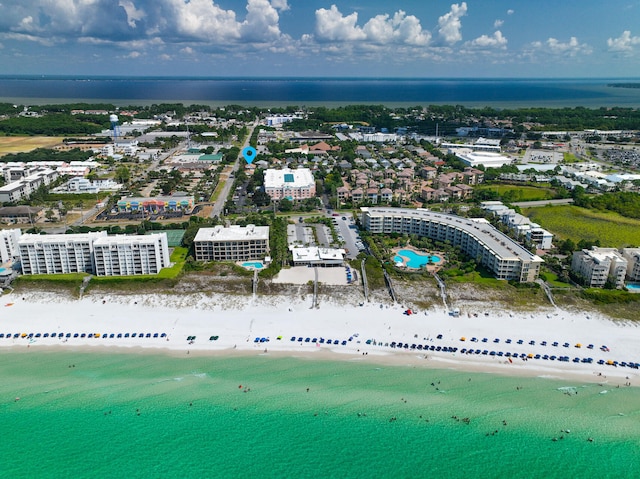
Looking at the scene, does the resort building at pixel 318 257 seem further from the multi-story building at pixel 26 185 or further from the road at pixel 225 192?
the multi-story building at pixel 26 185

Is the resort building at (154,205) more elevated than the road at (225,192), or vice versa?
the resort building at (154,205)

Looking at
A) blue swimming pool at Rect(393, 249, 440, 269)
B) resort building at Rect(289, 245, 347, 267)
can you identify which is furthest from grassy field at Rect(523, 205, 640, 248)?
resort building at Rect(289, 245, 347, 267)

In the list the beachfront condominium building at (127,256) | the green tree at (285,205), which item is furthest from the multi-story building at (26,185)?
the green tree at (285,205)

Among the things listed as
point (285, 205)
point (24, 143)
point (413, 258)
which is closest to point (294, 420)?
point (413, 258)

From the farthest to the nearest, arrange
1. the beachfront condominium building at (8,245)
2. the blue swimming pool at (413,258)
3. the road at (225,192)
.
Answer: the road at (225,192)
the blue swimming pool at (413,258)
the beachfront condominium building at (8,245)

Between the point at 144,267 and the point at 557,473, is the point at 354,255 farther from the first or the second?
the point at 557,473

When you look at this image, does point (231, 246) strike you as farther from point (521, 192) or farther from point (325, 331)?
point (521, 192)
